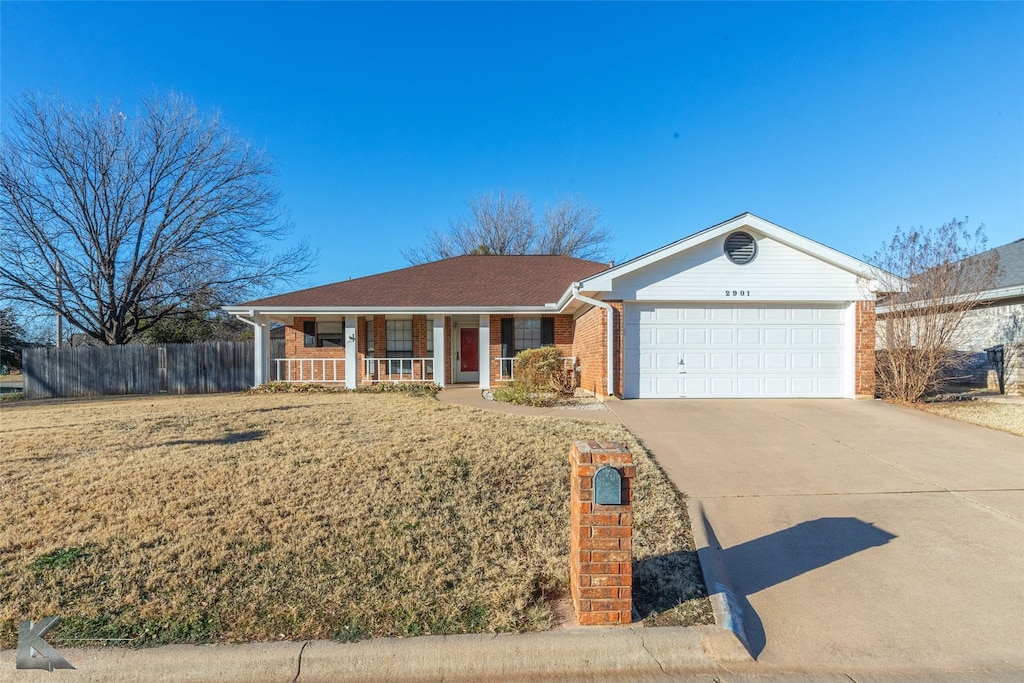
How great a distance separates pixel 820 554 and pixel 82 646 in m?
4.91

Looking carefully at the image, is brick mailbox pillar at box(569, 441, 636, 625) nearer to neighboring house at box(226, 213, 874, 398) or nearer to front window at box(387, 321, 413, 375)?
neighboring house at box(226, 213, 874, 398)

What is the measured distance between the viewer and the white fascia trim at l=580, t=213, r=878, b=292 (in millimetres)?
11164

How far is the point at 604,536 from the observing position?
308 centimetres

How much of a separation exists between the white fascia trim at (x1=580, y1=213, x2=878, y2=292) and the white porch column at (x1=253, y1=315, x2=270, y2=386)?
10217mm

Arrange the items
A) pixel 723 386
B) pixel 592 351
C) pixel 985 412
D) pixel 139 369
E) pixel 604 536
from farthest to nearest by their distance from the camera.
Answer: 1. pixel 139 369
2. pixel 592 351
3. pixel 723 386
4. pixel 985 412
5. pixel 604 536

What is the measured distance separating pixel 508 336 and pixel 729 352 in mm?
6519

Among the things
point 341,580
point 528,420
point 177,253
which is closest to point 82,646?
point 341,580

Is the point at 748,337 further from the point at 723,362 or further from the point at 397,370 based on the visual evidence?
the point at 397,370

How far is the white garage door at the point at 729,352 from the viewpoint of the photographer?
11.4 m

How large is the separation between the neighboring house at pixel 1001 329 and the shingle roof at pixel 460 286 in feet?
33.3

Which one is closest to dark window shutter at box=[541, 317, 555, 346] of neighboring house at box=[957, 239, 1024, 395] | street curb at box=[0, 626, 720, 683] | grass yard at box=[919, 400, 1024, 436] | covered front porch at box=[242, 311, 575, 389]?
covered front porch at box=[242, 311, 575, 389]

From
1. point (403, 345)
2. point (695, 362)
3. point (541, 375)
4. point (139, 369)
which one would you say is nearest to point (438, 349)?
point (403, 345)

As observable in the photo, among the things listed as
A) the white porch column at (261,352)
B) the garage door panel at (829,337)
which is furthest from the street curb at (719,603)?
the white porch column at (261,352)

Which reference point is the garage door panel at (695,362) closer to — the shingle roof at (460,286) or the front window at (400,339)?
the shingle roof at (460,286)
